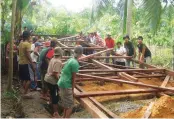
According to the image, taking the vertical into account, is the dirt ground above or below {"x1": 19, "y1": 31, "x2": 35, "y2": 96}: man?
below

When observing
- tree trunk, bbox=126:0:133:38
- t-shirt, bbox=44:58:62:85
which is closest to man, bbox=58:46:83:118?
t-shirt, bbox=44:58:62:85

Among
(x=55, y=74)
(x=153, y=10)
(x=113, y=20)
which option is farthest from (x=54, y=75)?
(x=113, y=20)

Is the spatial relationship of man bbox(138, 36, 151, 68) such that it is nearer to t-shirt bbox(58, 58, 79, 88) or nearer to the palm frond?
the palm frond

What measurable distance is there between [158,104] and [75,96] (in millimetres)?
1310

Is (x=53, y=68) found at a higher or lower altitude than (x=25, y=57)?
lower

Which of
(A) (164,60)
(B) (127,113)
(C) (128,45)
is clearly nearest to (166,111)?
(B) (127,113)

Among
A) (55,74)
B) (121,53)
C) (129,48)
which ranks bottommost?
(55,74)

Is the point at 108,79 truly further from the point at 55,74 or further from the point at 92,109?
the point at 92,109

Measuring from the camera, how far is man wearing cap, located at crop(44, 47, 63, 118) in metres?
4.86

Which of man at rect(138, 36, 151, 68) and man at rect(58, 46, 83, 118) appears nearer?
man at rect(58, 46, 83, 118)

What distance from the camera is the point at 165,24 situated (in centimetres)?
1822

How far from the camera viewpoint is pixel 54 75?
5074mm

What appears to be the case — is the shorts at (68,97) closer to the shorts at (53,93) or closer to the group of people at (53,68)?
the group of people at (53,68)

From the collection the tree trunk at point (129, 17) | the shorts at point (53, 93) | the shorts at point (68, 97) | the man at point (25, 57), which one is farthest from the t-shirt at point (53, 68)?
the tree trunk at point (129, 17)
